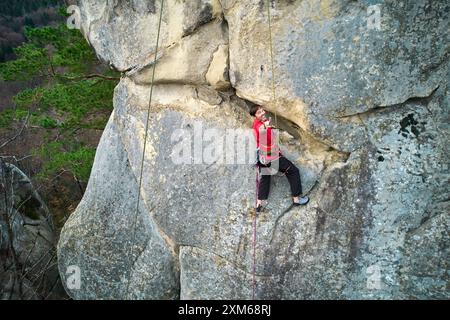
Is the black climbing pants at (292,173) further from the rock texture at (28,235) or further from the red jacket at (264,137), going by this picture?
the rock texture at (28,235)

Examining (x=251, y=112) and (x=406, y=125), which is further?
(x=251, y=112)

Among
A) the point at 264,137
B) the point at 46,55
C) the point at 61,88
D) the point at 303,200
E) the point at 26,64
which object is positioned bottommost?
the point at 303,200

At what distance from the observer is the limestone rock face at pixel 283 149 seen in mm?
4398

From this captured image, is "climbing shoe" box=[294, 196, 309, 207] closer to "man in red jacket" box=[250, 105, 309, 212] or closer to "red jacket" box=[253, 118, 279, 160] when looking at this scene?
"man in red jacket" box=[250, 105, 309, 212]

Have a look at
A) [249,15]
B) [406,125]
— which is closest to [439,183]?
[406,125]

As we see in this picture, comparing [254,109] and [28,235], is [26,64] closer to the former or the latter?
[28,235]

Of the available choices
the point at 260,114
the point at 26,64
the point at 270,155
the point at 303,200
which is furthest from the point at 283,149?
the point at 26,64

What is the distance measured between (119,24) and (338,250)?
4.07 meters

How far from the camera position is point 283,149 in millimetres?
5070

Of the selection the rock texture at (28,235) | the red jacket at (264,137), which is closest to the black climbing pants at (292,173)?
the red jacket at (264,137)

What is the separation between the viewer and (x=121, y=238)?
233 inches

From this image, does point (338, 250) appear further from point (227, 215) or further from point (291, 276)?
point (227, 215)

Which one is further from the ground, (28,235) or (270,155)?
(270,155)

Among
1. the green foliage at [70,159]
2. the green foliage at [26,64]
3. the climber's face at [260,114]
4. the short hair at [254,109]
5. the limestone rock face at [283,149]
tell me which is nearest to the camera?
the limestone rock face at [283,149]
